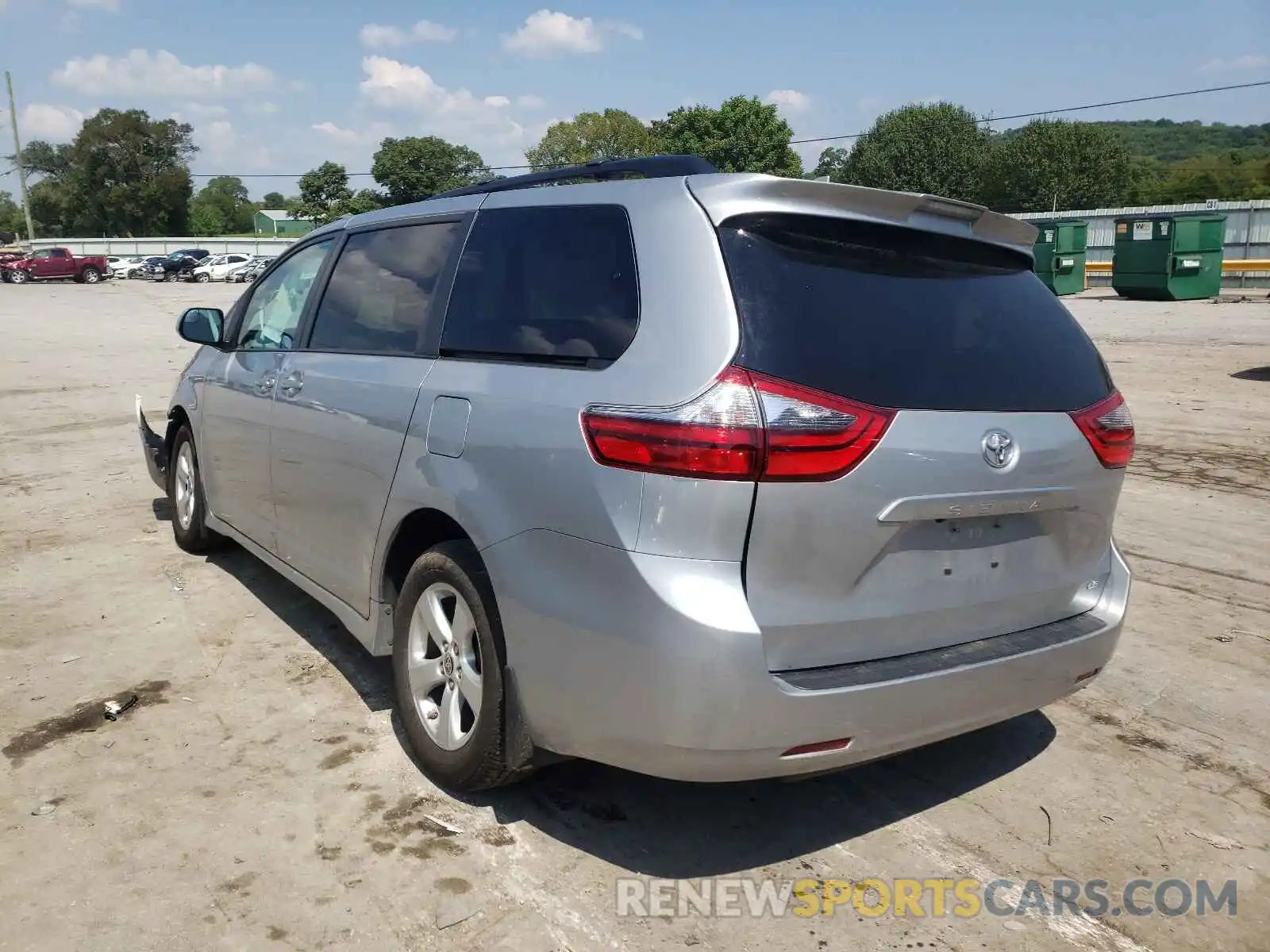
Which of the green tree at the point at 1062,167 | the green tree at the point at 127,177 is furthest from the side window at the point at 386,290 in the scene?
the green tree at the point at 127,177

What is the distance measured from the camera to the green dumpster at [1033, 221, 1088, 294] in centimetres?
3058

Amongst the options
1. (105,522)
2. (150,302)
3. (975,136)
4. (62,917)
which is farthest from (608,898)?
(975,136)

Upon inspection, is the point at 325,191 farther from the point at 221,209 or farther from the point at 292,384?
the point at 292,384

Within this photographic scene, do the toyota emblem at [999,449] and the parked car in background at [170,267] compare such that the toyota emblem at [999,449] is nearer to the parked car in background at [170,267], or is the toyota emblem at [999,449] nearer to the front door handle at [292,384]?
the front door handle at [292,384]

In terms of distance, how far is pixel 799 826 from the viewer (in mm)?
3117

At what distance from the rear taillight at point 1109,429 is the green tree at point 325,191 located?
79.6 metres

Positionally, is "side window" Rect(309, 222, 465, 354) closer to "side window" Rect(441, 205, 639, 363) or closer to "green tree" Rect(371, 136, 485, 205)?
"side window" Rect(441, 205, 639, 363)

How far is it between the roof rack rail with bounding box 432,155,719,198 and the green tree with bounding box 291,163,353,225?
78.5 m

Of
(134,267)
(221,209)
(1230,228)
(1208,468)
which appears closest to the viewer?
(1208,468)

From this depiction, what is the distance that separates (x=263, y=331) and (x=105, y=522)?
278cm

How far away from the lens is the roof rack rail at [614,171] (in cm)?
319

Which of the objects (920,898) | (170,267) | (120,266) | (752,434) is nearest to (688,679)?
(752,434)

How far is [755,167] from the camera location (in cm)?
7756

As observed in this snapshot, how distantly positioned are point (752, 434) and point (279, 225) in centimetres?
11779
